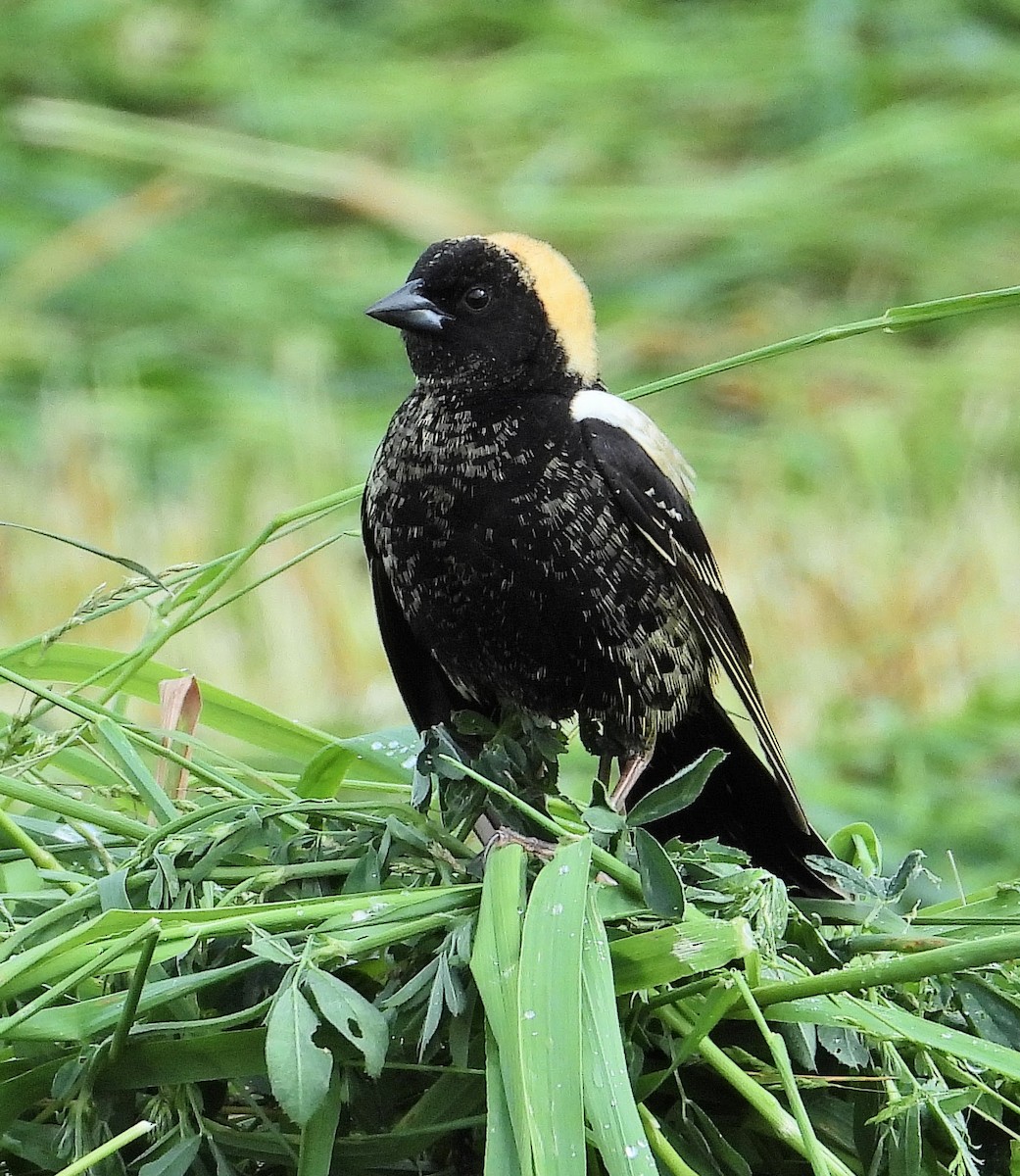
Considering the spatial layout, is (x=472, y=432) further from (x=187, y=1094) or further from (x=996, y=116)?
(x=996, y=116)

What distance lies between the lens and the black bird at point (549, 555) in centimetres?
124

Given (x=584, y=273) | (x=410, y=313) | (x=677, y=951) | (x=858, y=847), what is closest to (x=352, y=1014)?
(x=677, y=951)

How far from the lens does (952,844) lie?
6.35 feet

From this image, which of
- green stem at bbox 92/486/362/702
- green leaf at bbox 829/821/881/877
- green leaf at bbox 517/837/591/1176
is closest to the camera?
green leaf at bbox 517/837/591/1176

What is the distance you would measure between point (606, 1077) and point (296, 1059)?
0.44ft

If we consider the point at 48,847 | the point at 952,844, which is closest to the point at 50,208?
the point at 952,844

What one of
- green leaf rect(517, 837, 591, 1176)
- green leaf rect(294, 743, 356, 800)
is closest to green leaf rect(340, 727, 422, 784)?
green leaf rect(294, 743, 356, 800)

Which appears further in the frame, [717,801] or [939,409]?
[939,409]

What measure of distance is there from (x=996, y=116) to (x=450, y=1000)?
2.93m

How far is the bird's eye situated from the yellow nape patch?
0.04 m

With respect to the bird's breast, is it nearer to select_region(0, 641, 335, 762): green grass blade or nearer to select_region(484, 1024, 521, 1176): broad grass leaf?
select_region(0, 641, 335, 762): green grass blade

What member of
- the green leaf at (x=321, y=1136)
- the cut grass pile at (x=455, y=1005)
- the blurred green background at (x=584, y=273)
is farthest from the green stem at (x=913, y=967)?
the blurred green background at (x=584, y=273)

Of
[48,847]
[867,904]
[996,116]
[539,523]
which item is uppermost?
[996,116]

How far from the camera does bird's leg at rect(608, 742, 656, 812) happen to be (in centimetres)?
133
